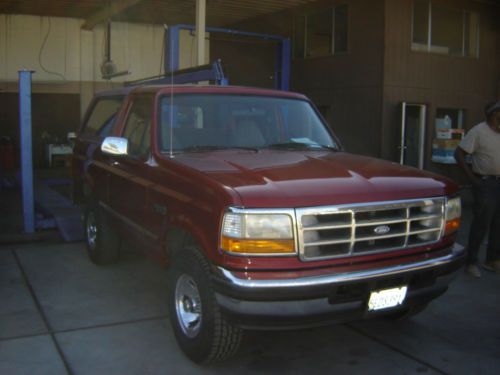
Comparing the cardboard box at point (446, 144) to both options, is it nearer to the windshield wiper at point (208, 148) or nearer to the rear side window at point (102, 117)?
the rear side window at point (102, 117)

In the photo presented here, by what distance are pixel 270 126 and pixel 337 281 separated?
1.88m

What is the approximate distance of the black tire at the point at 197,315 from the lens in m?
3.55

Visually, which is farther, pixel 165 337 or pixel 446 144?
pixel 446 144

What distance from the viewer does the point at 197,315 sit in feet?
12.5

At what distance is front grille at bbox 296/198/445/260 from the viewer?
11.1 feet

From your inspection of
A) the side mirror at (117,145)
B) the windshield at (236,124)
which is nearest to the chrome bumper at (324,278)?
the windshield at (236,124)

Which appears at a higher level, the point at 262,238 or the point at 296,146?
the point at 296,146

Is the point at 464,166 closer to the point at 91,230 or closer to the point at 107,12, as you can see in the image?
the point at 91,230

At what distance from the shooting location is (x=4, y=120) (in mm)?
15484

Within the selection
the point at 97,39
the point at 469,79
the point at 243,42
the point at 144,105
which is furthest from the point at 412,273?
the point at 97,39

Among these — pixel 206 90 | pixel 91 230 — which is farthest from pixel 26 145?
pixel 206 90

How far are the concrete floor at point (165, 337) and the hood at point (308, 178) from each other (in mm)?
1195

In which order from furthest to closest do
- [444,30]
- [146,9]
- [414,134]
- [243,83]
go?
[243,83] < [146,9] < [444,30] < [414,134]

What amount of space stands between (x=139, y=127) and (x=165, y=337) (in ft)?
5.89
